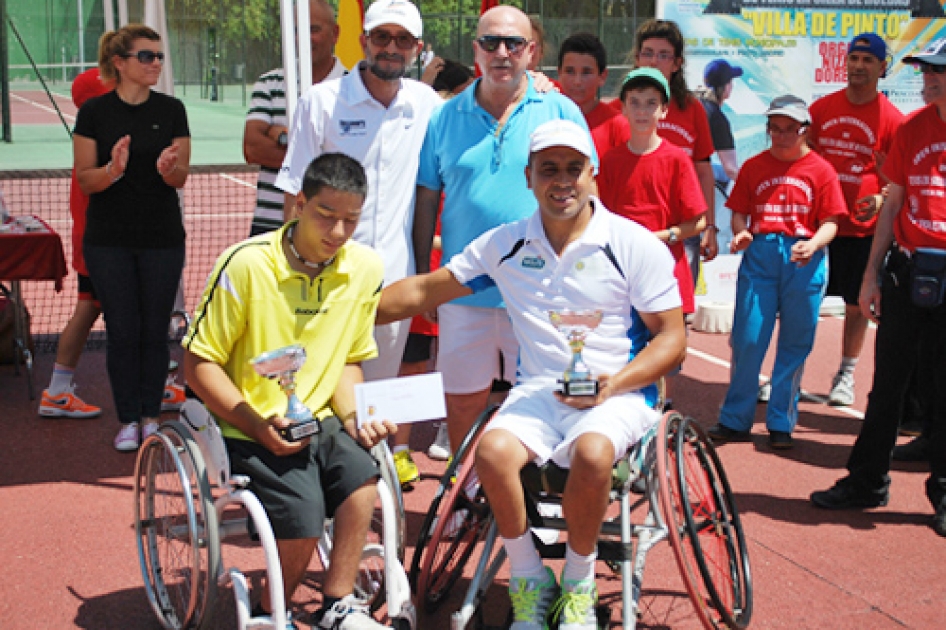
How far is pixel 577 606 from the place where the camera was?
3498 millimetres

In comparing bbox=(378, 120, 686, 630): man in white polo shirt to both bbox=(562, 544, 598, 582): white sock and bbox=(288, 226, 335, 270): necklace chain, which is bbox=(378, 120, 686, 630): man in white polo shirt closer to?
bbox=(562, 544, 598, 582): white sock

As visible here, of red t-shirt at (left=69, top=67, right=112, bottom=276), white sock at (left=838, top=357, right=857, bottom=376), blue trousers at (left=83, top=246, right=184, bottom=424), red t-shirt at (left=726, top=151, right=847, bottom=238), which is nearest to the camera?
blue trousers at (left=83, top=246, right=184, bottom=424)

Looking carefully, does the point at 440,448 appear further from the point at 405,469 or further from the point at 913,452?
the point at 913,452

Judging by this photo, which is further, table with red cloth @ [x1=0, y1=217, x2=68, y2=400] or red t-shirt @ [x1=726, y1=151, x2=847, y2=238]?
table with red cloth @ [x1=0, y1=217, x2=68, y2=400]

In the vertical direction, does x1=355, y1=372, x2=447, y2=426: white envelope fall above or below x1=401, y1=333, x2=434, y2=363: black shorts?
above

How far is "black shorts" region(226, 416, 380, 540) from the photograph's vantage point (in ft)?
11.4

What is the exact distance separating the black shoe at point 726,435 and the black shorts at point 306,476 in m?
3.03

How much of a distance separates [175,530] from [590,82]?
329 centimetres

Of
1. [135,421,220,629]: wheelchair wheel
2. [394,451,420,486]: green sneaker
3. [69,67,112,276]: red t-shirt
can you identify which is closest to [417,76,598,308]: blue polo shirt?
[394,451,420,486]: green sneaker

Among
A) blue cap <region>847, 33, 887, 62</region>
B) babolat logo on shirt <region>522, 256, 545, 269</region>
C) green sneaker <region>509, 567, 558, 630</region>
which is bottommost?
green sneaker <region>509, 567, 558, 630</region>

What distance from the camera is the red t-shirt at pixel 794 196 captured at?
6.03 metres

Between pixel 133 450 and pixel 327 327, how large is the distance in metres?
2.58

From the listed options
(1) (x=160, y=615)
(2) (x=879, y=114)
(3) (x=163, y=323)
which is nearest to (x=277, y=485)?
(1) (x=160, y=615)

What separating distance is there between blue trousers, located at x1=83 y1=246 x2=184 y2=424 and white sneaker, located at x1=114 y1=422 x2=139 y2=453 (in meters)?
0.05
